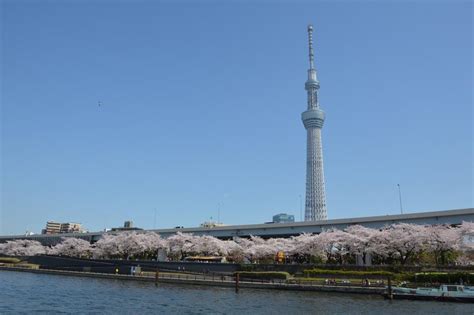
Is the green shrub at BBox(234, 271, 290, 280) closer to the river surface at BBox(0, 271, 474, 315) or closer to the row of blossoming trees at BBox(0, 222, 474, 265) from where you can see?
the river surface at BBox(0, 271, 474, 315)

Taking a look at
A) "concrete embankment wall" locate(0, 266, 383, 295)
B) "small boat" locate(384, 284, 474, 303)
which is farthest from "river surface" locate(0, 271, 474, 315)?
"small boat" locate(384, 284, 474, 303)

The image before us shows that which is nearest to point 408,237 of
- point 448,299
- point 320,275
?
point 320,275

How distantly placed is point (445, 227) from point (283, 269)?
24216mm

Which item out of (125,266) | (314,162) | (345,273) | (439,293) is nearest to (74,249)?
(125,266)

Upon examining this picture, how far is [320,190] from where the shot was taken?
152m

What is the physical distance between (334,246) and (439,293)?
28438 mm

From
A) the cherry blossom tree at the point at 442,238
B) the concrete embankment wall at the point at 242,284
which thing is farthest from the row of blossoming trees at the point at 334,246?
the concrete embankment wall at the point at 242,284

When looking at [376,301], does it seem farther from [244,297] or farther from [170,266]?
[170,266]

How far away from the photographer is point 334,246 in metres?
71.1

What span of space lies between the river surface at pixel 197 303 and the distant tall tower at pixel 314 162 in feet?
331

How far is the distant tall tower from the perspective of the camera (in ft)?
491

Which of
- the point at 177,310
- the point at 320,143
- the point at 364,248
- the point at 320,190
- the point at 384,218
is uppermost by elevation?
the point at 320,143

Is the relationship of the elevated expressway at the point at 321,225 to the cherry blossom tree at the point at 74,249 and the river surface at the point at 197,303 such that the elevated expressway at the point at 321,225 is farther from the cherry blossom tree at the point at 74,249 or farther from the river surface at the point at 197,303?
the river surface at the point at 197,303

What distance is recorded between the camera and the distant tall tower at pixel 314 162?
149625mm
